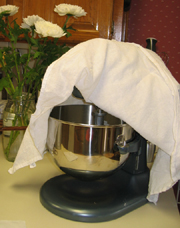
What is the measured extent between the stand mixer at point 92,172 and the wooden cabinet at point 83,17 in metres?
0.63

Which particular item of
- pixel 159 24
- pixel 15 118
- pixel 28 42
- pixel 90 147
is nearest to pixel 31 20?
pixel 28 42

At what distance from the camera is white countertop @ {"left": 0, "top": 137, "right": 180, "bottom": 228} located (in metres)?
0.51

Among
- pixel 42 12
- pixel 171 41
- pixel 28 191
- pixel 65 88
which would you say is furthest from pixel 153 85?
pixel 171 41

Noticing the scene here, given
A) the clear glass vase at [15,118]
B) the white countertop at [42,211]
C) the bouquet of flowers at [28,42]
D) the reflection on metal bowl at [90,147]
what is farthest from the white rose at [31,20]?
the white countertop at [42,211]

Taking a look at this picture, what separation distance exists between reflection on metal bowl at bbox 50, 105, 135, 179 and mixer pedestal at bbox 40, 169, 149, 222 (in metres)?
0.05

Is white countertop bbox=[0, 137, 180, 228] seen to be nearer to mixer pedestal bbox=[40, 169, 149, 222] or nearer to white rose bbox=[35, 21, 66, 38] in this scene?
mixer pedestal bbox=[40, 169, 149, 222]

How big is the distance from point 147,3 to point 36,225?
4.65 ft

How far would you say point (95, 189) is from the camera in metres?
0.59

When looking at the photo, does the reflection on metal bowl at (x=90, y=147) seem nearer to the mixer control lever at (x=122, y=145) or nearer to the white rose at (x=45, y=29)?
the mixer control lever at (x=122, y=145)

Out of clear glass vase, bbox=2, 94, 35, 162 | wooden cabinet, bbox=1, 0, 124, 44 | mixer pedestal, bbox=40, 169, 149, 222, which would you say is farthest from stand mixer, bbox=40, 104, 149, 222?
wooden cabinet, bbox=1, 0, 124, 44

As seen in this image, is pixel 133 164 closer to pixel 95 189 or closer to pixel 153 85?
pixel 95 189

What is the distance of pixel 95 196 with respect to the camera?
→ 561 millimetres

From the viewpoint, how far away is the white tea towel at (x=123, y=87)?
0.44 m

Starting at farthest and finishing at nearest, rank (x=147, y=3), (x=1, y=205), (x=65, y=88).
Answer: (x=147, y=3)
(x=1, y=205)
(x=65, y=88)
